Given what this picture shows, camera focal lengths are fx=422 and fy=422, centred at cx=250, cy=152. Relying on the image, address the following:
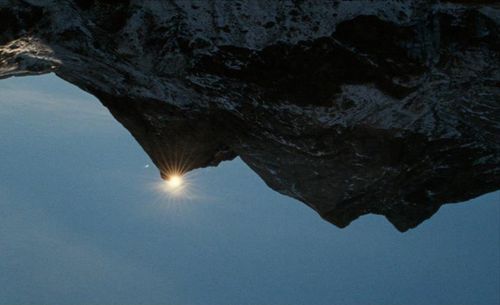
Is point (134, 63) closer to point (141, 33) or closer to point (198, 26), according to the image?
point (141, 33)

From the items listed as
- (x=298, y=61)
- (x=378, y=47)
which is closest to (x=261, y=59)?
(x=298, y=61)

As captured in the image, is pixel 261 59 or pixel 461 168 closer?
pixel 261 59

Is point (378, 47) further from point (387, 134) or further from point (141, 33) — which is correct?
point (141, 33)

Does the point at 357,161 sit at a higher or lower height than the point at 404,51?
lower

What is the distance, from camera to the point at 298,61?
8.61 m

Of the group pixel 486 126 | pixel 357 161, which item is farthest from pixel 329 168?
pixel 486 126

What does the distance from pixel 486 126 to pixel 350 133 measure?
3.20 meters

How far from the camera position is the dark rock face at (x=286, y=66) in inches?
331

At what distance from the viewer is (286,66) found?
868cm

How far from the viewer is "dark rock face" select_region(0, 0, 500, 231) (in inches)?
331

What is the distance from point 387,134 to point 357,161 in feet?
3.45

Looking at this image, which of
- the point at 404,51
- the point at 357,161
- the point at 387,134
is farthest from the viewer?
the point at 357,161

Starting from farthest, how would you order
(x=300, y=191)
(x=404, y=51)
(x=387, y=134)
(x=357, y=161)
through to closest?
(x=300, y=191)
(x=357, y=161)
(x=387, y=134)
(x=404, y=51)

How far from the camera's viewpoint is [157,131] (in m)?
9.68
